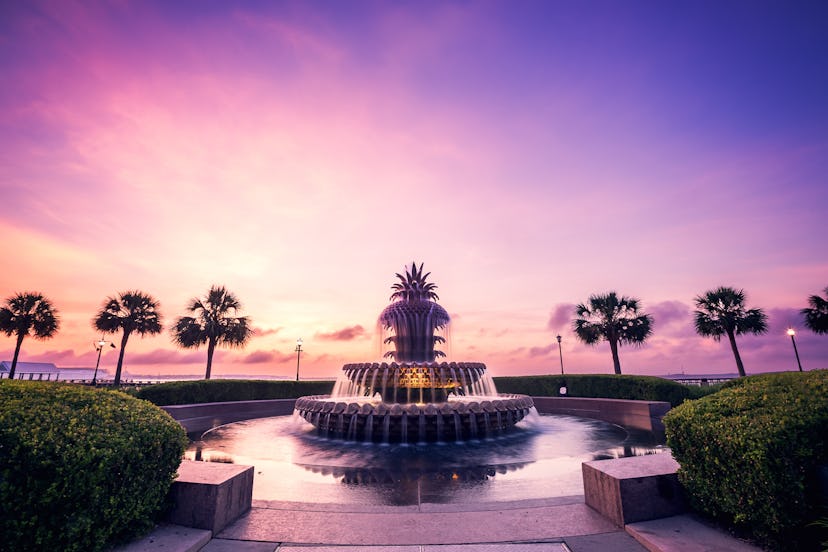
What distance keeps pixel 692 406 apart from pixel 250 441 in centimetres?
1174

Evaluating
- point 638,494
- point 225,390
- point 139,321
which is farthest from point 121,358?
point 638,494

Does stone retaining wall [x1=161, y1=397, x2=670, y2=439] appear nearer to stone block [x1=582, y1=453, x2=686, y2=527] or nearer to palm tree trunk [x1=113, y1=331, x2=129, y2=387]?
stone block [x1=582, y1=453, x2=686, y2=527]

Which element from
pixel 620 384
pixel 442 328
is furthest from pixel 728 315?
pixel 442 328

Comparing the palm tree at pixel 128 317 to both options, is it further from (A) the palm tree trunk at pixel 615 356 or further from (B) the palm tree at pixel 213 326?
(A) the palm tree trunk at pixel 615 356

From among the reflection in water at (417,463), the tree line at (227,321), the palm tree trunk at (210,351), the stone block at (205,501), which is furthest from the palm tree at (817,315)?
the palm tree trunk at (210,351)

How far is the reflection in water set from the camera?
20.8ft

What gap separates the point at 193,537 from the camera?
161 inches

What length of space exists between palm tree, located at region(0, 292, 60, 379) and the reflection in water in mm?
40068

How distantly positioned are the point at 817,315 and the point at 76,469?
162 ft

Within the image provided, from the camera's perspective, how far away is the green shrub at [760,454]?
3.50 metres

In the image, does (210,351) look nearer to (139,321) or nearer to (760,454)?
(139,321)

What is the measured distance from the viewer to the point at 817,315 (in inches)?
1315

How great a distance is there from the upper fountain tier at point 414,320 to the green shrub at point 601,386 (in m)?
11.4

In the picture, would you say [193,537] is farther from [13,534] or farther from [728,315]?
[728,315]
